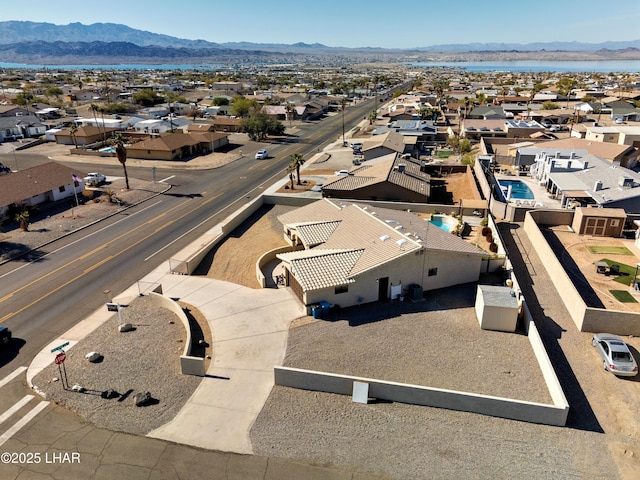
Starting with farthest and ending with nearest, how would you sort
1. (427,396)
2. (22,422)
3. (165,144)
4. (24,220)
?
(165,144) < (24,220) < (427,396) < (22,422)

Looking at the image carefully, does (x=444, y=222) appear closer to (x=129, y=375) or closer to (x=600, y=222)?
(x=600, y=222)

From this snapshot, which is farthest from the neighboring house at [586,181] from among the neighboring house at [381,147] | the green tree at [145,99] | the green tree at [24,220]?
the green tree at [145,99]

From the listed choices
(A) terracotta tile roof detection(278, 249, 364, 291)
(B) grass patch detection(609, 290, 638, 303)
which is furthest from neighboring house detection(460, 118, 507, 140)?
(A) terracotta tile roof detection(278, 249, 364, 291)

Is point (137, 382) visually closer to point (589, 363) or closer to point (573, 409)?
point (573, 409)

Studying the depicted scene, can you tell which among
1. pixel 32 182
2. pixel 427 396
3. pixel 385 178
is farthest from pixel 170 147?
pixel 427 396

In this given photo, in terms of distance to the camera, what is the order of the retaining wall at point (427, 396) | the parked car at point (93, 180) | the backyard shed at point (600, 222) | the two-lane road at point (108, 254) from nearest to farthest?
the retaining wall at point (427, 396)
the two-lane road at point (108, 254)
the backyard shed at point (600, 222)
the parked car at point (93, 180)

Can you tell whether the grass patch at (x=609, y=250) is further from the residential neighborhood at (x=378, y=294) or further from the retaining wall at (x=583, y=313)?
the retaining wall at (x=583, y=313)

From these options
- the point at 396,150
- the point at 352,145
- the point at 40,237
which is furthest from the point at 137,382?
the point at 352,145
